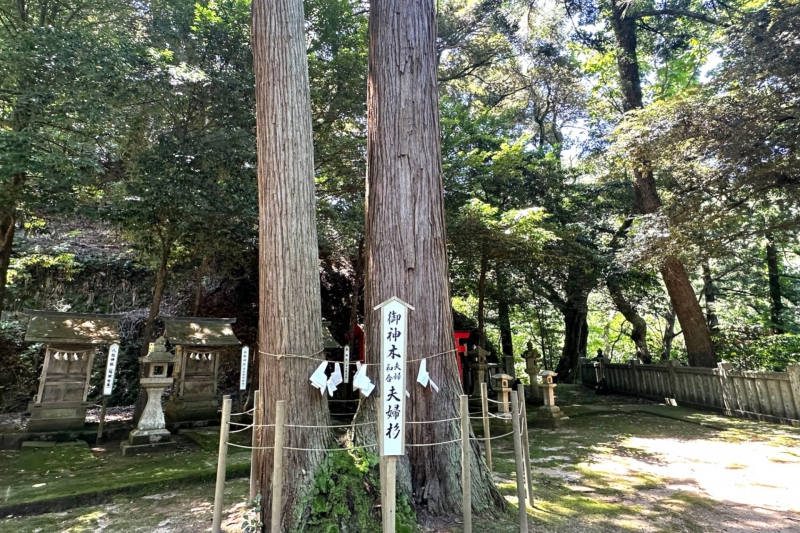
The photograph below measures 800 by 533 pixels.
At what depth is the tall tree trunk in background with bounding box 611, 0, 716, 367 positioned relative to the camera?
1032cm

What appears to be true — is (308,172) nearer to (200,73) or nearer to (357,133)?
(200,73)

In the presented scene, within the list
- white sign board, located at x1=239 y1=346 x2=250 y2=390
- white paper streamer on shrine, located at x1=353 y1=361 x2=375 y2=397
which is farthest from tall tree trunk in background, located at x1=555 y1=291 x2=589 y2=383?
white paper streamer on shrine, located at x1=353 y1=361 x2=375 y2=397

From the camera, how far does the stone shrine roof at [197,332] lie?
7555 millimetres

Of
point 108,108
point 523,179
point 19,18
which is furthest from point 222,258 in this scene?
point 523,179

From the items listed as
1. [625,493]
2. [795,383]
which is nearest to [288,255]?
[625,493]

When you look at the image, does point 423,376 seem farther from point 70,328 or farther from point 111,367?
point 70,328

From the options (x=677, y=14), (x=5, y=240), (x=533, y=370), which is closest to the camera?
(x=5, y=240)

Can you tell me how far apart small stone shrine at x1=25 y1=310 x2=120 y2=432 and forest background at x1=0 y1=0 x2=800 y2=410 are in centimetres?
101

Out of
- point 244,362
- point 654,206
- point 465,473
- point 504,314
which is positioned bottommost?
point 465,473

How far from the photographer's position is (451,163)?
372 inches

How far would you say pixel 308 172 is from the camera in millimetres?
3785

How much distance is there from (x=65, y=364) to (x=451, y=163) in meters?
Result: 8.21

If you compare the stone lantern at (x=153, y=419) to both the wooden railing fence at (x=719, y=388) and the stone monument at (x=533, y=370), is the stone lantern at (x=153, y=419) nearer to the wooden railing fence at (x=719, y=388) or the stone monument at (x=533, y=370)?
the stone monument at (x=533, y=370)

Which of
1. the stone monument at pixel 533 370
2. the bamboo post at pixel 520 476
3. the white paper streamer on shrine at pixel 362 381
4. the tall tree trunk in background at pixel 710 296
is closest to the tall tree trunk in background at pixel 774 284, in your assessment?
the tall tree trunk in background at pixel 710 296
